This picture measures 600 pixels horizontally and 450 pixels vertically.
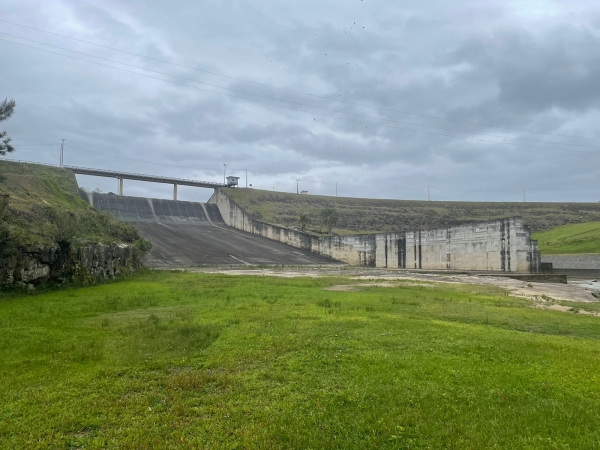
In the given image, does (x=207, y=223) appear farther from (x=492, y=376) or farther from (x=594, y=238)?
(x=492, y=376)

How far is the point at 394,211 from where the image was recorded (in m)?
83.5

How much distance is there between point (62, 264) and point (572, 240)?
63505 mm

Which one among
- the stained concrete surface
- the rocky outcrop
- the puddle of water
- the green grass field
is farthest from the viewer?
the green grass field

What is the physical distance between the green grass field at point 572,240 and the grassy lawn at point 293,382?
5253 centimetres

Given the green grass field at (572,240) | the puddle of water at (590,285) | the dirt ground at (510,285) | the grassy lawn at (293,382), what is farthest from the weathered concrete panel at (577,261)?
the grassy lawn at (293,382)

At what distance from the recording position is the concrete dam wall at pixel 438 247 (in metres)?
34.2

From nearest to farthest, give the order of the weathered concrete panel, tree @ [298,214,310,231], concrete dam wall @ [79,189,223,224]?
the weathered concrete panel, concrete dam wall @ [79,189,223,224], tree @ [298,214,310,231]

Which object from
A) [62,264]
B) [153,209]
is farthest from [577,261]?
[153,209]

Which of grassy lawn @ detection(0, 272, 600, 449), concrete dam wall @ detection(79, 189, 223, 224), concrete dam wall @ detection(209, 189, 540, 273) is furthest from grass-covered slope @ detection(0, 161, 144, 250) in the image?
concrete dam wall @ detection(79, 189, 223, 224)

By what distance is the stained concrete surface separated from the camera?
3957cm

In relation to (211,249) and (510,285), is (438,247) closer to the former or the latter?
(510,285)

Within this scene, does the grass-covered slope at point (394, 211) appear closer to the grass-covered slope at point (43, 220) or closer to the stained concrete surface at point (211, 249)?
the stained concrete surface at point (211, 249)

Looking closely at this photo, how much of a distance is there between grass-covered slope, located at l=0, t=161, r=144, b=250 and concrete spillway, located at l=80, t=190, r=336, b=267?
28.2 ft

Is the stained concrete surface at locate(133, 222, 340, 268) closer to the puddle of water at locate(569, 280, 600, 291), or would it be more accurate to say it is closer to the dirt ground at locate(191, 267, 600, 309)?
the dirt ground at locate(191, 267, 600, 309)
